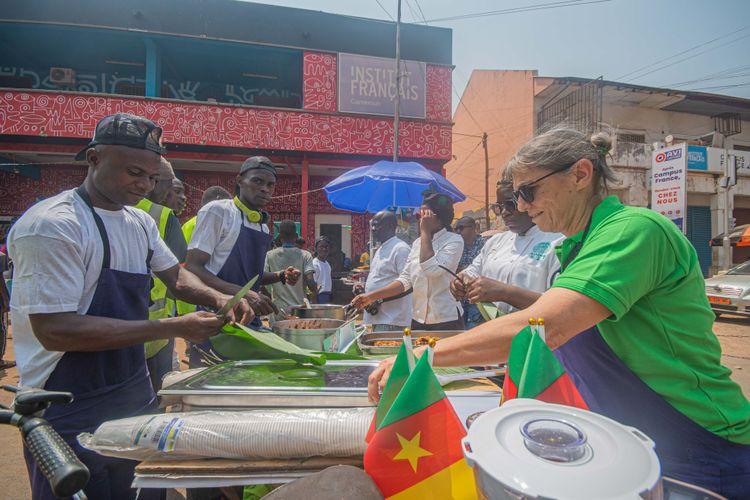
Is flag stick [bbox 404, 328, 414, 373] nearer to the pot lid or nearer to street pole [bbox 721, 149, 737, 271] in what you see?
the pot lid

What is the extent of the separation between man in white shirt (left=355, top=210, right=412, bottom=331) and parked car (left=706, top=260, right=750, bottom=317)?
895cm

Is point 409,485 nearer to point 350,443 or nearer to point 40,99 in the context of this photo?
point 350,443

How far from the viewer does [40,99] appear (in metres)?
10.0

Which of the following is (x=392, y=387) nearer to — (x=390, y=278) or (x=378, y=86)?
(x=390, y=278)

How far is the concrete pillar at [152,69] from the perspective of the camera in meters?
11.2

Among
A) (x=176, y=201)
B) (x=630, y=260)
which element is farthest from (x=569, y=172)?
(x=176, y=201)

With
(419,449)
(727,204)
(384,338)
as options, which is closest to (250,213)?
(384,338)

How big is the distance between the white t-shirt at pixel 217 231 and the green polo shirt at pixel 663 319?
204cm

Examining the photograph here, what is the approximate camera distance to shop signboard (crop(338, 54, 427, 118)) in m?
11.5

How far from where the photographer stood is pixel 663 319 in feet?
3.52

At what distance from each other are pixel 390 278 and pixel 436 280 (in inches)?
18.2

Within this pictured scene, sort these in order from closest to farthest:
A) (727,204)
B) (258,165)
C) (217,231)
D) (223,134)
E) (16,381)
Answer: (217,231) < (258,165) < (16,381) < (223,134) < (727,204)

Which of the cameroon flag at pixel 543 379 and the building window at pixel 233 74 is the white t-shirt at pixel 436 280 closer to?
the cameroon flag at pixel 543 379

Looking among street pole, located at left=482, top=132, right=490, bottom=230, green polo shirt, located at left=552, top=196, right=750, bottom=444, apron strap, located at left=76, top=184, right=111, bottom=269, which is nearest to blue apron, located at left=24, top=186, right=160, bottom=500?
apron strap, located at left=76, top=184, right=111, bottom=269
